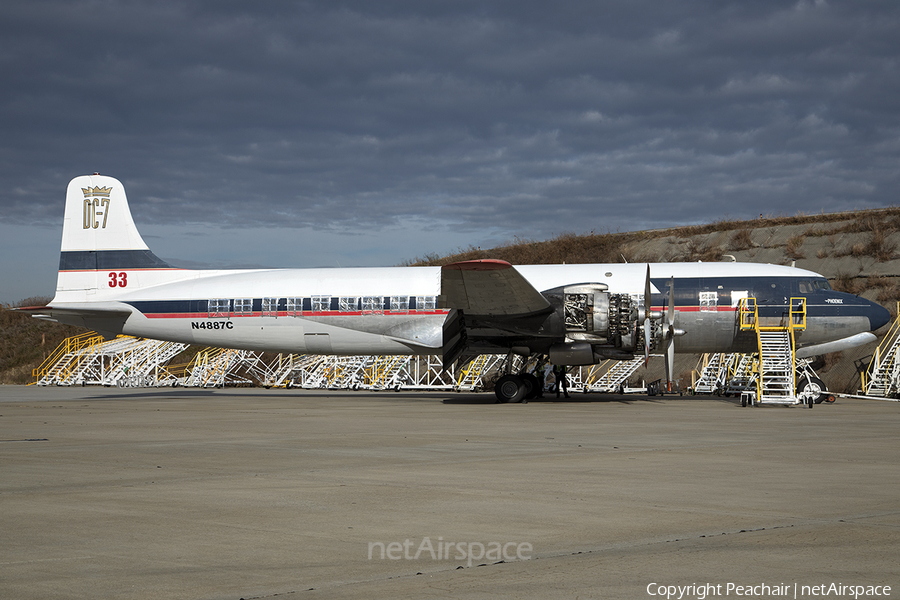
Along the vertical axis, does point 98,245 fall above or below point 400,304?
above

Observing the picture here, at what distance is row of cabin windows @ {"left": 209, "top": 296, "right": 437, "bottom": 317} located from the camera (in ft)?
96.0

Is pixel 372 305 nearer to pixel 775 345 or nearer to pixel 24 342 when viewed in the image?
pixel 775 345

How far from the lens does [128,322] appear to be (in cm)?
3108

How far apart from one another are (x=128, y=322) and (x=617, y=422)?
2102cm

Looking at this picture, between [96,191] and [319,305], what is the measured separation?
1127 centimetres

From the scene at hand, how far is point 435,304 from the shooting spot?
95.4 feet

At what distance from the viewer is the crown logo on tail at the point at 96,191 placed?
32562mm

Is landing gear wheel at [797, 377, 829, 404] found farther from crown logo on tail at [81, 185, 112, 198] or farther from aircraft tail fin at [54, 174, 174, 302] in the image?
crown logo on tail at [81, 185, 112, 198]

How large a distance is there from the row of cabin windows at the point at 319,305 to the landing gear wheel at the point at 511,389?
3.92 meters

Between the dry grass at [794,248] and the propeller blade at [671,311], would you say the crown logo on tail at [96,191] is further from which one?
the dry grass at [794,248]

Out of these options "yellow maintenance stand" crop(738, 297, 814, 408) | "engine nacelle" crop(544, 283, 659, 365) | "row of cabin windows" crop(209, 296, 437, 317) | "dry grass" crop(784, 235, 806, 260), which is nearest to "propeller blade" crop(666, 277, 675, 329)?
"engine nacelle" crop(544, 283, 659, 365)

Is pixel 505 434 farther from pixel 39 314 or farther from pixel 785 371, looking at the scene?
pixel 39 314

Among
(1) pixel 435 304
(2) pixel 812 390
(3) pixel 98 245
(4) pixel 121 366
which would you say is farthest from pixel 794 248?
(4) pixel 121 366

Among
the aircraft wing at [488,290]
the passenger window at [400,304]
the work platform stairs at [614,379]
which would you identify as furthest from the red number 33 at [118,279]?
the work platform stairs at [614,379]
